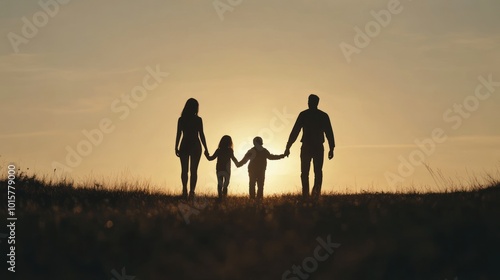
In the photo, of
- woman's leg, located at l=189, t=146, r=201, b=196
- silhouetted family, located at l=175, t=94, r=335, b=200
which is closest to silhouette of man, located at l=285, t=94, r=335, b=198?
silhouetted family, located at l=175, t=94, r=335, b=200

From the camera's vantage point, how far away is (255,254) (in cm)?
1025

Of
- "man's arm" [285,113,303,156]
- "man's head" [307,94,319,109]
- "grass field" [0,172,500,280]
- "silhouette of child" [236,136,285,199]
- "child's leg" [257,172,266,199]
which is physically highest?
"man's head" [307,94,319,109]

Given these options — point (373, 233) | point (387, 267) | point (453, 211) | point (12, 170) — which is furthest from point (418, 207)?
point (12, 170)

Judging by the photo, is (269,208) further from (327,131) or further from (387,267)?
(327,131)

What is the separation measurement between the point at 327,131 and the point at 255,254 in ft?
30.1

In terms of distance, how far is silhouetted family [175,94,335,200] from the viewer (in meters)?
18.9

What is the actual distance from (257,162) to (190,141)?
2.04m

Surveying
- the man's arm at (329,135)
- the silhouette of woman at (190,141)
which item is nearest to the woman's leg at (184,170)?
the silhouette of woman at (190,141)

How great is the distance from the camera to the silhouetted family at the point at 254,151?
61.9 feet

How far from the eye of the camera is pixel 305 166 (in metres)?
18.9

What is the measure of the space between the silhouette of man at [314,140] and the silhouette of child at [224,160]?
2.68 meters

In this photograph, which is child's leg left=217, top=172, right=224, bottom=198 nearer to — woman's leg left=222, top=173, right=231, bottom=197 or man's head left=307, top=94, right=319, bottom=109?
woman's leg left=222, top=173, right=231, bottom=197

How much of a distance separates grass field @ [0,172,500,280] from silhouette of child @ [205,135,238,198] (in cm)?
744

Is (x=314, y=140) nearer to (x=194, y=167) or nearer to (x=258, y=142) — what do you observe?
(x=258, y=142)
